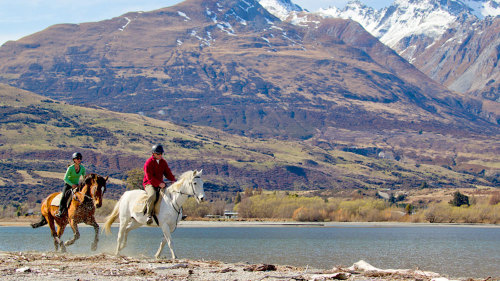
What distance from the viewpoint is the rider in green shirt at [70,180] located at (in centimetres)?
3125

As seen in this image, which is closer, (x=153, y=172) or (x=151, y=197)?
(x=151, y=197)

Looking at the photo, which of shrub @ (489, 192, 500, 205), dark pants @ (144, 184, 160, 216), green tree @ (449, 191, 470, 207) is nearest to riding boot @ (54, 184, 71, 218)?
dark pants @ (144, 184, 160, 216)

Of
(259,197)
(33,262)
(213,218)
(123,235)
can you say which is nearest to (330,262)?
(123,235)

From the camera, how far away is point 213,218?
163625mm

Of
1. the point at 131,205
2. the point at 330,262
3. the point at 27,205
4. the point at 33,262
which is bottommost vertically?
the point at 27,205

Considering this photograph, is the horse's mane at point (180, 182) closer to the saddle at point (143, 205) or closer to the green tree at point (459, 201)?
the saddle at point (143, 205)

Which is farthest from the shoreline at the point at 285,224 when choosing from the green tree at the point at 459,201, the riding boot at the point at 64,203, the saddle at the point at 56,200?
the riding boot at the point at 64,203

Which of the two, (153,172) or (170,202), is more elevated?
(153,172)

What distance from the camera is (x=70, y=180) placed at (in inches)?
1231

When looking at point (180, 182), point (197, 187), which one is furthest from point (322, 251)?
point (197, 187)

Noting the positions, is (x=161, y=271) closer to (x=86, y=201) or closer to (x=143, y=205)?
(x=143, y=205)

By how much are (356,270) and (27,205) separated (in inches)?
7162

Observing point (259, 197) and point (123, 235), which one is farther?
point (259, 197)

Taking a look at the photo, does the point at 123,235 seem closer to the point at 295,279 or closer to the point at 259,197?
the point at 295,279
